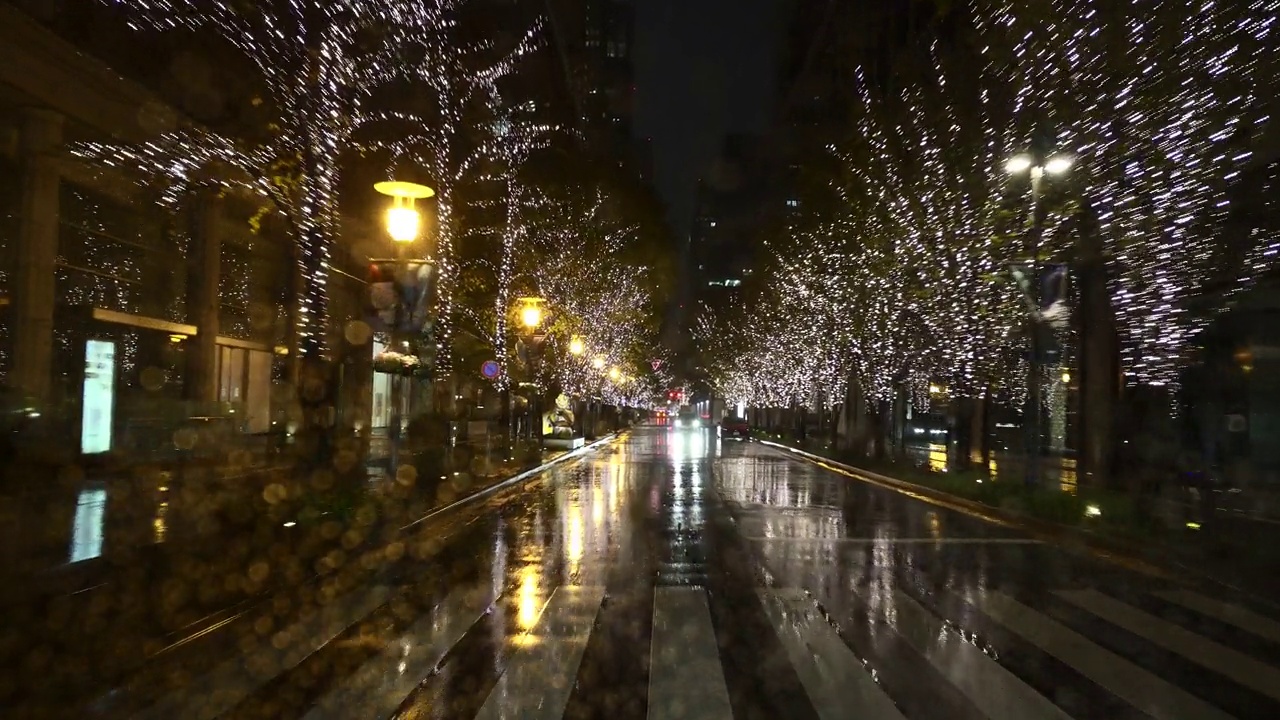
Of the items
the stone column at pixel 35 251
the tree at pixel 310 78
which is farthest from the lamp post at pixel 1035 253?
the stone column at pixel 35 251

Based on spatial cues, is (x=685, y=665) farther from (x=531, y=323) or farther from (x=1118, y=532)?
(x=531, y=323)

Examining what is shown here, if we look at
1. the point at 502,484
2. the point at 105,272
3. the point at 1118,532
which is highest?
the point at 105,272

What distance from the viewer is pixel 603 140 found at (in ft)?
255

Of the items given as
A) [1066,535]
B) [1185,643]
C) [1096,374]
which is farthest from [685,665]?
[1096,374]

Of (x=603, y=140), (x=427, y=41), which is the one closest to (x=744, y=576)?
(x=427, y=41)

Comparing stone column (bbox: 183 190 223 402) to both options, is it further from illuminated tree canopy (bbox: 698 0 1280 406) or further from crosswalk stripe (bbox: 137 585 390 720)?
crosswalk stripe (bbox: 137 585 390 720)

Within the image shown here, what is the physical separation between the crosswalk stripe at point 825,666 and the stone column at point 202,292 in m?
20.7

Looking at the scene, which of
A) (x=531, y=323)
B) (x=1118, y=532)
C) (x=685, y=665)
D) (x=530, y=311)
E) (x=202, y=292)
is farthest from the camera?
(x=531, y=323)

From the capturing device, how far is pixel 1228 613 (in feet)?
31.8

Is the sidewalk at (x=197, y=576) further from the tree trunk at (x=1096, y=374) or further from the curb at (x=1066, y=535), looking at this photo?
the tree trunk at (x=1096, y=374)

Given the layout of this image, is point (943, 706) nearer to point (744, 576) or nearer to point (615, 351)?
point (744, 576)

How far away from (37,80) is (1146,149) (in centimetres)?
1955

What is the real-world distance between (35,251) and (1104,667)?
2011 centimetres

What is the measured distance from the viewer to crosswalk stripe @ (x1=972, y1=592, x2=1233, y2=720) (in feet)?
21.0
